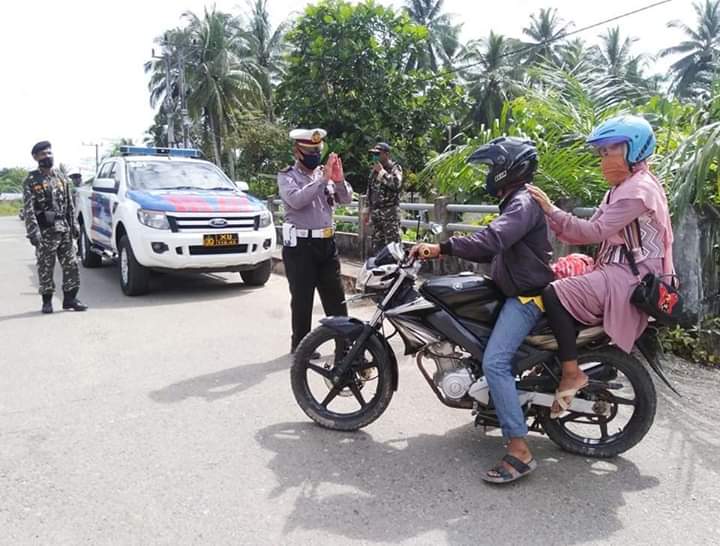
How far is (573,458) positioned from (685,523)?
28.3 inches

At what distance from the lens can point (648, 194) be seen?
3115 millimetres

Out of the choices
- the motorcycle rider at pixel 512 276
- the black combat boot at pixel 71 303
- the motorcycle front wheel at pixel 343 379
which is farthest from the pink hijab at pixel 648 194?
the black combat boot at pixel 71 303

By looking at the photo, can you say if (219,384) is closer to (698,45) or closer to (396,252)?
(396,252)

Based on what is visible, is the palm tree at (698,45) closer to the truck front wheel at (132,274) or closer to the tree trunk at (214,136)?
the tree trunk at (214,136)

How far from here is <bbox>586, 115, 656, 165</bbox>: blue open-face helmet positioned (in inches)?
124

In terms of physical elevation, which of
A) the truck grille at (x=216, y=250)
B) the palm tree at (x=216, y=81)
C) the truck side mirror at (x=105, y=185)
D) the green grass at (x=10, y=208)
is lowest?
the green grass at (x=10, y=208)

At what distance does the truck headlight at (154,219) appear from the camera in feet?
25.4

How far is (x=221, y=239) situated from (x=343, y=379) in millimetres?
4561

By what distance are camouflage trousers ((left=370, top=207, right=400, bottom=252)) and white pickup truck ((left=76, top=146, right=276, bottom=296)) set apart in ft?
4.55

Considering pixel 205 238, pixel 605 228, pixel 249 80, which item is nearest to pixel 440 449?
pixel 605 228

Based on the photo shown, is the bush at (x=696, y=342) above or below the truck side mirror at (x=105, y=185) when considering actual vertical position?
below

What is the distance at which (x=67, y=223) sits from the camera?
23.7 feet

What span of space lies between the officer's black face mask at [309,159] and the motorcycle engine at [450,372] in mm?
2071

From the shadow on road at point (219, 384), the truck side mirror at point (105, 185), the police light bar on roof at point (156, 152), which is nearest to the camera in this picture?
the shadow on road at point (219, 384)
